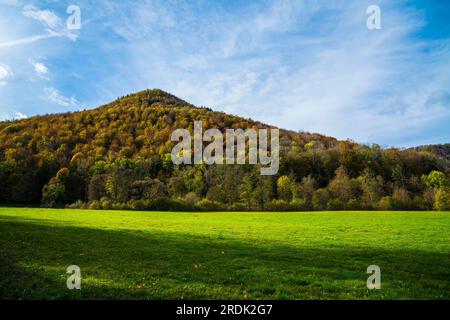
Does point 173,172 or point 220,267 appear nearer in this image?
point 220,267

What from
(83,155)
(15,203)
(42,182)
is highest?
(83,155)

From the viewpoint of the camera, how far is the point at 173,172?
10706 centimetres

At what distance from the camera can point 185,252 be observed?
17.5 metres

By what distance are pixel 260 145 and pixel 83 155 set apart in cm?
6592

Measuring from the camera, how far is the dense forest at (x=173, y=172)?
76.2m

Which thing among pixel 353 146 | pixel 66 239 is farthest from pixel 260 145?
pixel 66 239

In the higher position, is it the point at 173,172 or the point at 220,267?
the point at 173,172

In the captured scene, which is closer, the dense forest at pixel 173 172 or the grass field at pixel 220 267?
the grass field at pixel 220 267

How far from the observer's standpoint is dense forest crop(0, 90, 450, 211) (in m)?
76.2

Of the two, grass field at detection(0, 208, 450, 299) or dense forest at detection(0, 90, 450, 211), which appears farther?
dense forest at detection(0, 90, 450, 211)
